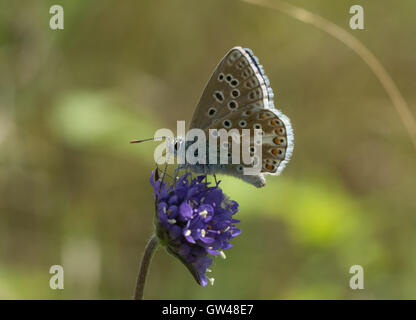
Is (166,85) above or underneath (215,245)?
above

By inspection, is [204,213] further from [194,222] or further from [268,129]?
[268,129]

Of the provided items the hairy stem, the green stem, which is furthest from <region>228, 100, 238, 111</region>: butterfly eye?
the hairy stem

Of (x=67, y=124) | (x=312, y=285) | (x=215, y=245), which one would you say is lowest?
(x=312, y=285)

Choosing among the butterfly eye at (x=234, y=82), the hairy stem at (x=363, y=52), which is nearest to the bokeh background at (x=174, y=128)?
the hairy stem at (x=363, y=52)

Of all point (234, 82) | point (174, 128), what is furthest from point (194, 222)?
point (174, 128)

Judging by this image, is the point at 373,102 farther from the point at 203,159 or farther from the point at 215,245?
the point at 215,245

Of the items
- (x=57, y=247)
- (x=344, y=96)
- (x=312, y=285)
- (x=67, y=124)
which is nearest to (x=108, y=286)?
(x=57, y=247)
